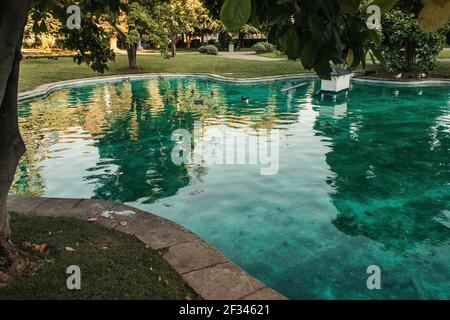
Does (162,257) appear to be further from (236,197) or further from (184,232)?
(236,197)

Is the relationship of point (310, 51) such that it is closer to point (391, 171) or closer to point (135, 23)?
point (391, 171)

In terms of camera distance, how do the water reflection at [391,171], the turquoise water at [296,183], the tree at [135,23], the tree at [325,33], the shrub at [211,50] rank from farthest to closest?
the shrub at [211,50]
the tree at [135,23]
the water reflection at [391,171]
the turquoise water at [296,183]
the tree at [325,33]

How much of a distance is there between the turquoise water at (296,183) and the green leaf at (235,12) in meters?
6.01

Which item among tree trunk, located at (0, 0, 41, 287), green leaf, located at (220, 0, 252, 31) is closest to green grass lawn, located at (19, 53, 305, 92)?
tree trunk, located at (0, 0, 41, 287)

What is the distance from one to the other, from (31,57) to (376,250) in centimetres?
5001

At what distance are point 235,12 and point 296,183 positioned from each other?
10.1 m

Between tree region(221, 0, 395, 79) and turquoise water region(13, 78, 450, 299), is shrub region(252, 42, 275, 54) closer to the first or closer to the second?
turquoise water region(13, 78, 450, 299)

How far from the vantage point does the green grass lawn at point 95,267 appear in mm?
4727

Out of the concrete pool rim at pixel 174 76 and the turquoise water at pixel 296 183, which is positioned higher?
the concrete pool rim at pixel 174 76

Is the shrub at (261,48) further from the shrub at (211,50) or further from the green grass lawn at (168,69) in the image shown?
the green grass lawn at (168,69)

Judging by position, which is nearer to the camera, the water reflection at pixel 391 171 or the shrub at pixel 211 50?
the water reflection at pixel 391 171

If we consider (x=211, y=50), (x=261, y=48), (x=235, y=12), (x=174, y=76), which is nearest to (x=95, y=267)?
(x=235, y=12)

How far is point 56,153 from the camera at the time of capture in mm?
14031

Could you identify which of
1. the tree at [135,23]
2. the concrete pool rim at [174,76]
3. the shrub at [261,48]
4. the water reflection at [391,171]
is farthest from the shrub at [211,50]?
the water reflection at [391,171]
